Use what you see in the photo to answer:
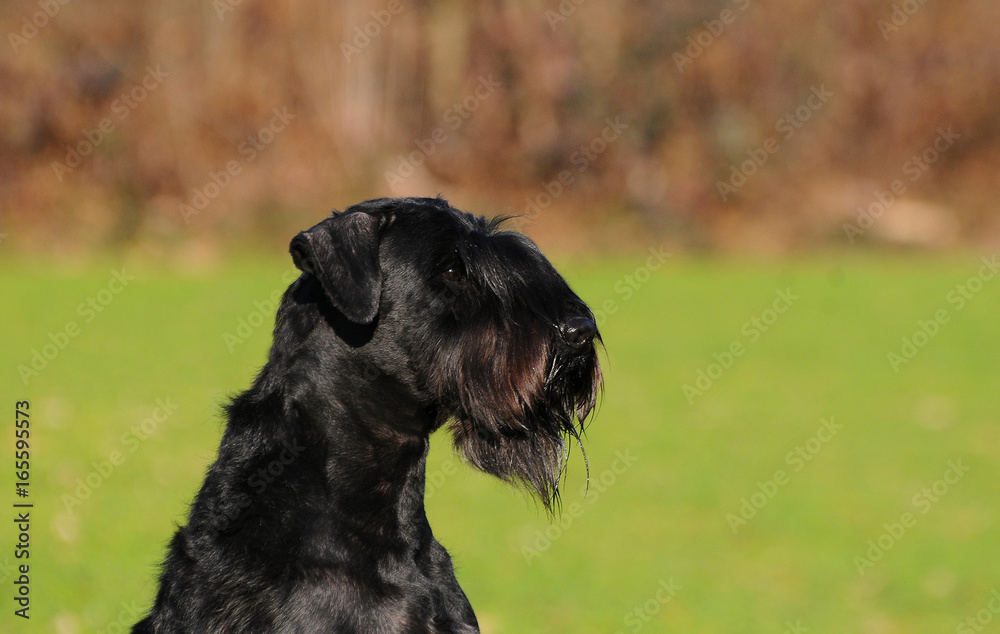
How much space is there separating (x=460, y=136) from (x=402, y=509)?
61.3ft

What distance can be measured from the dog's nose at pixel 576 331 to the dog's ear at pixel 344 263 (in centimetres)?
61

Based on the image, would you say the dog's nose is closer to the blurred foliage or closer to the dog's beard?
the dog's beard

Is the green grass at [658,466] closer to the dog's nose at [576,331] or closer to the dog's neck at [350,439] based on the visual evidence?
the dog's neck at [350,439]

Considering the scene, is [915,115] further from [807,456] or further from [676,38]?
[807,456]

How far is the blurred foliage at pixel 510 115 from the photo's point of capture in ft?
64.7

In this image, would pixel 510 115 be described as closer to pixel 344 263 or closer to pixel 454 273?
pixel 454 273

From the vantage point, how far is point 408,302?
365cm

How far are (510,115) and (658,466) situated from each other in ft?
45.6

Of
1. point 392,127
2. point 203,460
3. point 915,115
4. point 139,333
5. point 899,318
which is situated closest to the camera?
point 203,460

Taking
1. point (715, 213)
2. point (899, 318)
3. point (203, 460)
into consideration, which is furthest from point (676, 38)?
point (203, 460)

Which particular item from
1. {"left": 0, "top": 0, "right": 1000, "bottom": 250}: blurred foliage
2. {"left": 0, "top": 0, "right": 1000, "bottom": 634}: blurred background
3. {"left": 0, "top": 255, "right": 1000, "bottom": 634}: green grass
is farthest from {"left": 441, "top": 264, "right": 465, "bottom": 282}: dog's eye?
{"left": 0, "top": 0, "right": 1000, "bottom": 250}: blurred foliage

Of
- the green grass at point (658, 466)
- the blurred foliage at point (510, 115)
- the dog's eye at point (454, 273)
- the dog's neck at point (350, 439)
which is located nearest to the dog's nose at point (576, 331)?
the dog's eye at point (454, 273)

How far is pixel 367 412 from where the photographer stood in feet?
11.9

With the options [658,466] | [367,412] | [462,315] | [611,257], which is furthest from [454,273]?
[611,257]
